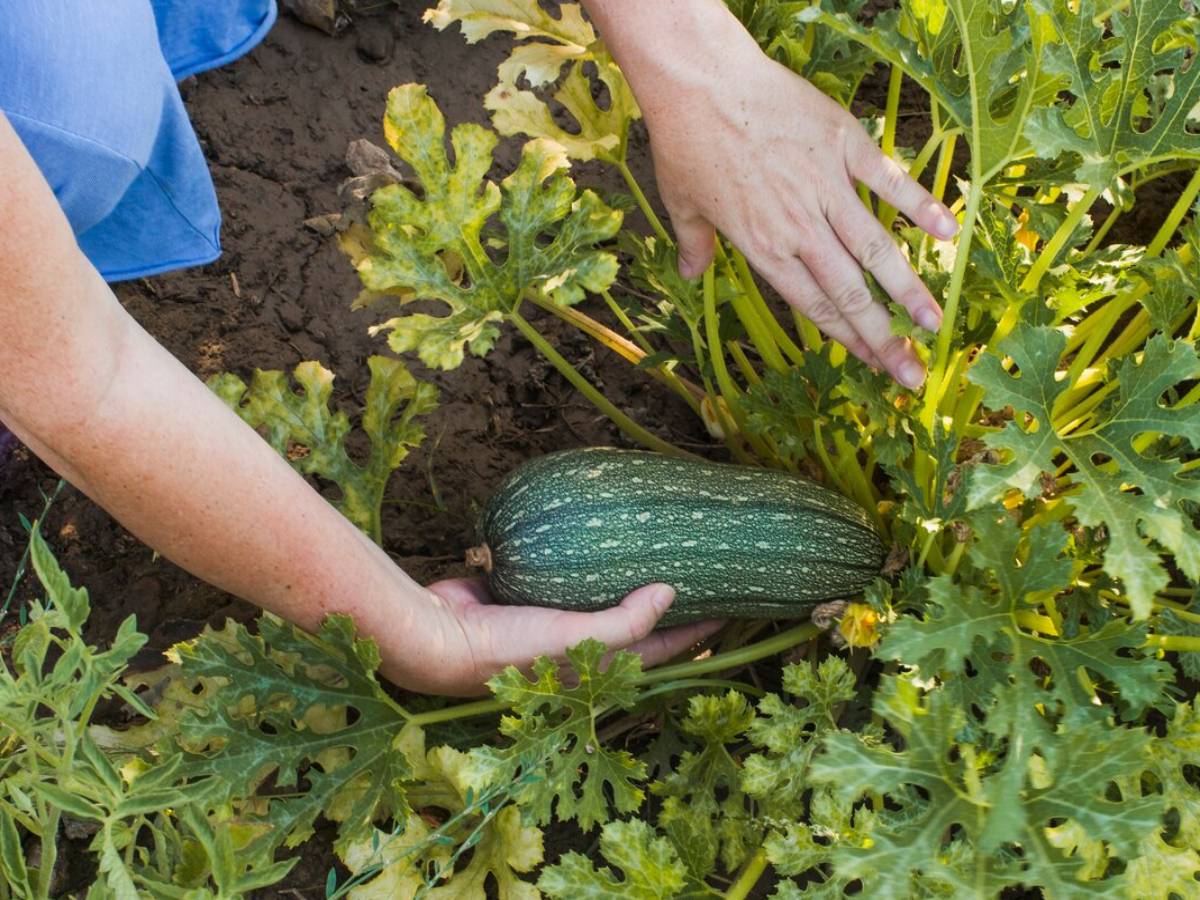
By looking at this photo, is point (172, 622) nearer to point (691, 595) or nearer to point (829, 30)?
point (691, 595)

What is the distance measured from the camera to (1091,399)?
2248 mm

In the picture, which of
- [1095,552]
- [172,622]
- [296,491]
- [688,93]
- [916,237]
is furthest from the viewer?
[172,622]

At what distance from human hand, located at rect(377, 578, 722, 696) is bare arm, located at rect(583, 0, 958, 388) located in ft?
2.20

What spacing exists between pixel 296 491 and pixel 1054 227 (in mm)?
1305

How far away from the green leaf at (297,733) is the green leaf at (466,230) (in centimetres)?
56

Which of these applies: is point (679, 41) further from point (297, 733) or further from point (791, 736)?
point (297, 733)

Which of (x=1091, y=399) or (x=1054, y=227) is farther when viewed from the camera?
(x=1091, y=399)

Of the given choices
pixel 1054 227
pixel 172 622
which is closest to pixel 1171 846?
pixel 1054 227

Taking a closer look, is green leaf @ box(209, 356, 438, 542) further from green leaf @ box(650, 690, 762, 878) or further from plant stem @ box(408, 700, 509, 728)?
green leaf @ box(650, 690, 762, 878)

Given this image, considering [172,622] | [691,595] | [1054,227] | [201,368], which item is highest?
[1054,227]

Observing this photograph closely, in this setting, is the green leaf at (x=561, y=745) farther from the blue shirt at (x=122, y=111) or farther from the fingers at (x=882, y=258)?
the blue shirt at (x=122, y=111)

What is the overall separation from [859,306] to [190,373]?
1056 mm

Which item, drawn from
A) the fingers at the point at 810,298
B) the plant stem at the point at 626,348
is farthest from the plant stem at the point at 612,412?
the fingers at the point at 810,298

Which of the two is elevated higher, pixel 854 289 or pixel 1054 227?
pixel 1054 227
